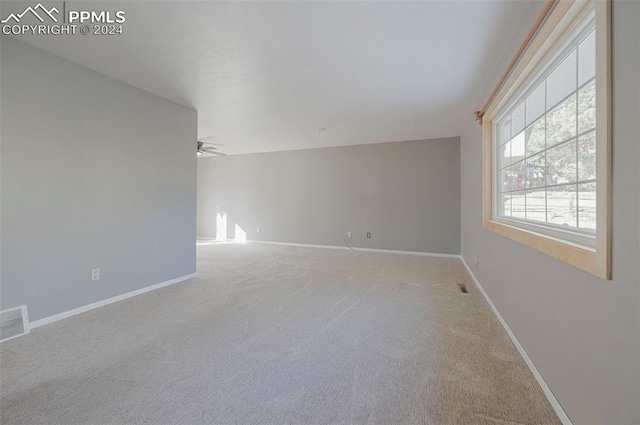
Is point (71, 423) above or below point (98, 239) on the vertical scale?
below

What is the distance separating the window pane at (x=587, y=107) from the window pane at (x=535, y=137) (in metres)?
0.48

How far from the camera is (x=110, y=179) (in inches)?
108

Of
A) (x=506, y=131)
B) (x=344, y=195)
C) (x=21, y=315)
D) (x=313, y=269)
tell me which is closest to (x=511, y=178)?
(x=506, y=131)

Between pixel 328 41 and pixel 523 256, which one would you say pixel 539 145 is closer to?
pixel 523 256

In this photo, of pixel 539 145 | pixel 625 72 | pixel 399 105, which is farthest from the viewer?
pixel 399 105

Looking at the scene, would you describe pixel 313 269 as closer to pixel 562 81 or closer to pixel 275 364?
pixel 275 364

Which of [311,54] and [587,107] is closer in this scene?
[587,107]

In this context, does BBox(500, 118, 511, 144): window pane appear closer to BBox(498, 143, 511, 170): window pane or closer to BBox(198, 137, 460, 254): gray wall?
BBox(498, 143, 511, 170): window pane

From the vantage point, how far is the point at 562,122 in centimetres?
145

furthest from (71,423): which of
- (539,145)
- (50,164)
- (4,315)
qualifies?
(539,145)

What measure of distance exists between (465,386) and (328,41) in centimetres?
256

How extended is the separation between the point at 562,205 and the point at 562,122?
0.46 meters

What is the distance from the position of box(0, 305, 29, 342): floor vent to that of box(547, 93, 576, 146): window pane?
401cm

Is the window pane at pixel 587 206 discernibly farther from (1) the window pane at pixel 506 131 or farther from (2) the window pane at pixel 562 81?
(1) the window pane at pixel 506 131
